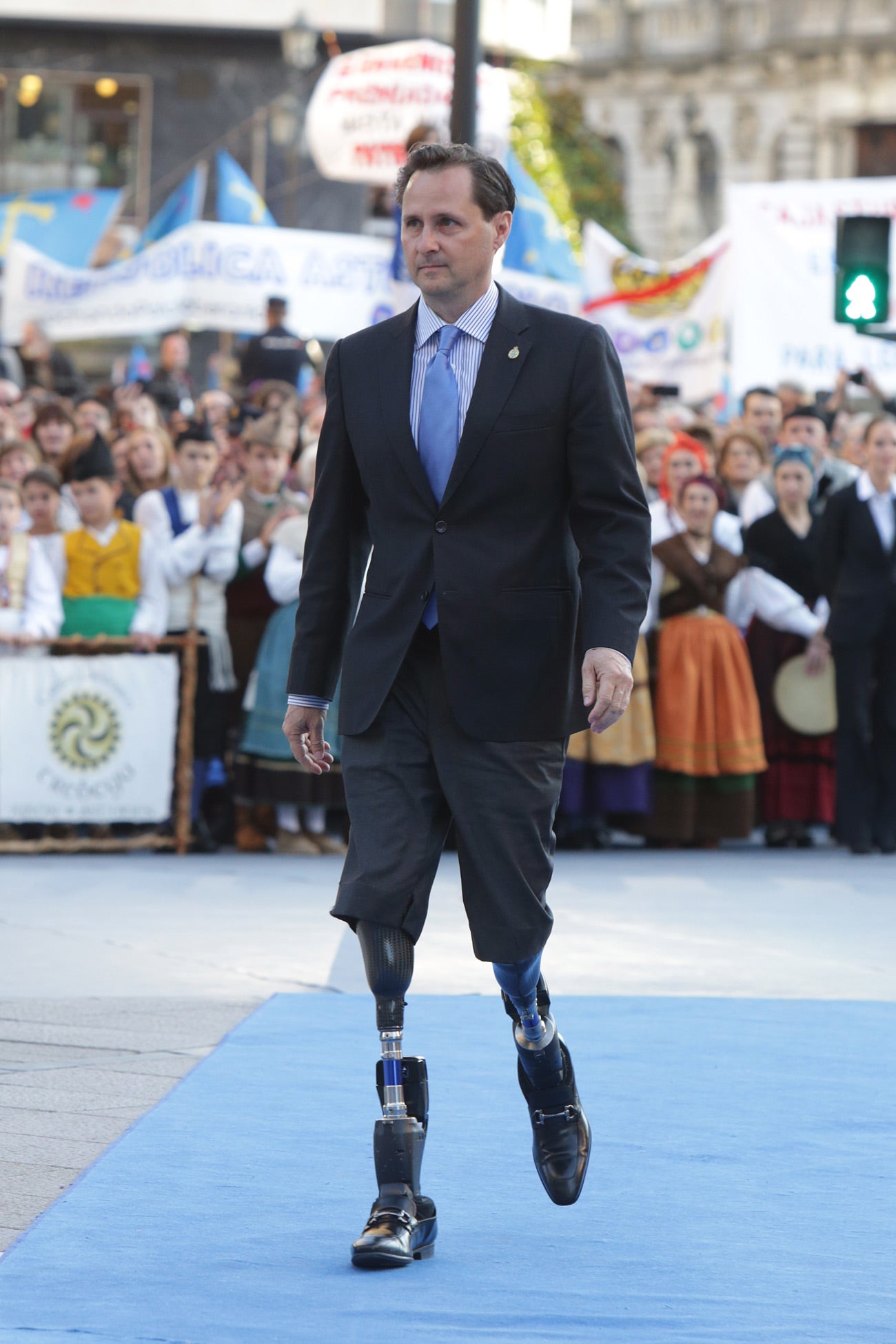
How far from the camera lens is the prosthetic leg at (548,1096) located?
4637 mm

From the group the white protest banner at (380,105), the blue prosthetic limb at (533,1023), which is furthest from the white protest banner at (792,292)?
the blue prosthetic limb at (533,1023)

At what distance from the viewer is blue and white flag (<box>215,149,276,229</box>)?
1925 cm

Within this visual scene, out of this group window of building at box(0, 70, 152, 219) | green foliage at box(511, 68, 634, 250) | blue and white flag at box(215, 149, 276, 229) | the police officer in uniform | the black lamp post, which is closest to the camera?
the black lamp post

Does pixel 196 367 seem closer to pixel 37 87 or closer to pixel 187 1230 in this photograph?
pixel 37 87

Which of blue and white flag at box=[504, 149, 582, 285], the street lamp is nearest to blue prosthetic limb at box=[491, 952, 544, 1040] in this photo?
Result: blue and white flag at box=[504, 149, 582, 285]

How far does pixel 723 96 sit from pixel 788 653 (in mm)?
44856

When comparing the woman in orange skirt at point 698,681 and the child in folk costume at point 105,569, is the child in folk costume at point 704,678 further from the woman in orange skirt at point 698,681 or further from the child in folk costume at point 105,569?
the child in folk costume at point 105,569

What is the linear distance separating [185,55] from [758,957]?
2583cm

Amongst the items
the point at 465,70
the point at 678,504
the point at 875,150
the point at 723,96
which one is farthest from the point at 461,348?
the point at 723,96

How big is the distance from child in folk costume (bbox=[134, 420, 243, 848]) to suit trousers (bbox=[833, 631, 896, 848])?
3.03 m

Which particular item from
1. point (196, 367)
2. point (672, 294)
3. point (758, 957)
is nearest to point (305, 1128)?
point (758, 957)

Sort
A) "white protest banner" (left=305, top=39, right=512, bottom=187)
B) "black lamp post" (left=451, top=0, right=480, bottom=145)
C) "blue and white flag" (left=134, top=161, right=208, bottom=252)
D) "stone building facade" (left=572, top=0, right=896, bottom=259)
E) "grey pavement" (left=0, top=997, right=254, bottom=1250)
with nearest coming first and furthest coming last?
"grey pavement" (left=0, top=997, right=254, bottom=1250) → "black lamp post" (left=451, top=0, right=480, bottom=145) → "white protest banner" (left=305, top=39, right=512, bottom=187) → "blue and white flag" (left=134, top=161, right=208, bottom=252) → "stone building facade" (left=572, top=0, right=896, bottom=259)

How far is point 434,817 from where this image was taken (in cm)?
456

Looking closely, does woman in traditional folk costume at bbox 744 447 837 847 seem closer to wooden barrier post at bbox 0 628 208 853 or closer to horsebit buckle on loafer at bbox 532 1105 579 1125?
wooden barrier post at bbox 0 628 208 853
